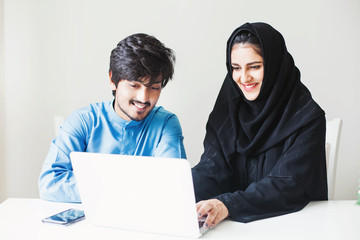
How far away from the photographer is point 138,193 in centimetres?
107

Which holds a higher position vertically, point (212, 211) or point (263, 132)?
point (263, 132)

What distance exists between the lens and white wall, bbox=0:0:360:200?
267 centimetres

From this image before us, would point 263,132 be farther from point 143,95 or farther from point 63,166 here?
point 63,166

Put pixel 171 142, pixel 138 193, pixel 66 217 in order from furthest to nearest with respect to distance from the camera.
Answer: pixel 171 142 < pixel 66 217 < pixel 138 193

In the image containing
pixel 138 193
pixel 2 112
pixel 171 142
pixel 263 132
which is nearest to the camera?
pixel 138 193

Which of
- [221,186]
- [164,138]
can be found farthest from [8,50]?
[221,186]

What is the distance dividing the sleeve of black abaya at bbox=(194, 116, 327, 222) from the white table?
0.04 metres

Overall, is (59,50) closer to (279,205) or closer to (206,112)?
(206,112)

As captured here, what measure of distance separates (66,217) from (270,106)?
0.78 meters

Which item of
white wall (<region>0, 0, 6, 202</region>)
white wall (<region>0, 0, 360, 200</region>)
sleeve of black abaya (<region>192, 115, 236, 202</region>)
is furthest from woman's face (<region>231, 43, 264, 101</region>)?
white wall (<region>0, 0, 6, 202</region>)

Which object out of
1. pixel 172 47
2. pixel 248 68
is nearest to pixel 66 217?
pixel 248 68

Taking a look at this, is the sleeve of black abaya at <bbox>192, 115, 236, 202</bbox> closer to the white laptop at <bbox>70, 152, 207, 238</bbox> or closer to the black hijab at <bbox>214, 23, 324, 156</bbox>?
the black hijab at <bbox>214, 23, 324, 156</bbox>

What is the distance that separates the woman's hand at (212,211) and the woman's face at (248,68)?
20.1 inches

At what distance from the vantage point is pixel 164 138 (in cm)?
175
